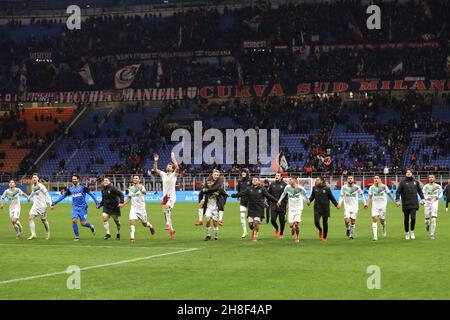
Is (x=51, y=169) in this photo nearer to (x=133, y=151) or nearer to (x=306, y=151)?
(x=133, y=151)

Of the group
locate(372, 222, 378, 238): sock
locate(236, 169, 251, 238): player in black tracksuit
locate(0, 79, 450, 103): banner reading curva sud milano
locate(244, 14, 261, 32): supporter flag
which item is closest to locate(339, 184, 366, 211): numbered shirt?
locate(372, 222, 378, 238): sock

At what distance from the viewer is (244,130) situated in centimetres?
7488

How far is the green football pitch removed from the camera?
16172 mm

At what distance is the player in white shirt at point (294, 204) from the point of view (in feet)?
91.6

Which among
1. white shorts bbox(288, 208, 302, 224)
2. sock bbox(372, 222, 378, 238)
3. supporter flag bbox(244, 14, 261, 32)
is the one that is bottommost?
sock bbox(372, 222, 378, 238)

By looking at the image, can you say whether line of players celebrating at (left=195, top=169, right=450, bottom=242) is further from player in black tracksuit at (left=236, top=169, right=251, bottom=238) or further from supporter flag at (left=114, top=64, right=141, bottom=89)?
supporter flag at (left=114, top=64, right=141, bottom=89)

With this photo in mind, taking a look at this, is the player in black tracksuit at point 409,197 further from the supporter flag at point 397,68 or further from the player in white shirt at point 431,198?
the supporter flag at point 397,68

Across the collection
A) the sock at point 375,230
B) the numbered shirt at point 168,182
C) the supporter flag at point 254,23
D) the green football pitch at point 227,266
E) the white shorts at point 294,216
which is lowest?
the green football pitch at point 227,266

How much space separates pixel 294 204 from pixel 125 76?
60.9m

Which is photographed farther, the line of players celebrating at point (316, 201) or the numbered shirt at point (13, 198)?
the numbered shirt at point (13, 198)

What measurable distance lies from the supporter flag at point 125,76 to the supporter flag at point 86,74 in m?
2.83

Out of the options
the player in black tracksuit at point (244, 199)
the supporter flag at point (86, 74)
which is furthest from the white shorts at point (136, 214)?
the supporter flag at point (86, 74)

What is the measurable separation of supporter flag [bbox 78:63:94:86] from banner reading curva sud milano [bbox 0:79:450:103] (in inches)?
47.9

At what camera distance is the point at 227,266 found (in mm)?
20516
